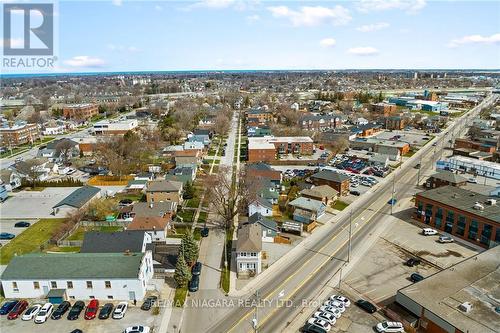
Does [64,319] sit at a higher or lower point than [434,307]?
lower

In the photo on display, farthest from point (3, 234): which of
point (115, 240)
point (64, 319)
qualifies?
point (64, 319)

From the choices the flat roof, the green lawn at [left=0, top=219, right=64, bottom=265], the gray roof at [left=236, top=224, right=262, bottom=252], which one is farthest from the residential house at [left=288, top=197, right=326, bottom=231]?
the green lawn at [left=0, top=219, right=64, bottom=265]

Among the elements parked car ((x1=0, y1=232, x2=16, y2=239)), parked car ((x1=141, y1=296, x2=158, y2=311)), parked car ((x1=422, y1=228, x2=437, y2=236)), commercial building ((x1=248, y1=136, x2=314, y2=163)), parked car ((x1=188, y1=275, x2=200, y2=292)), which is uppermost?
commercial building ((x1=248, y1=136, x2=314, y2=163))

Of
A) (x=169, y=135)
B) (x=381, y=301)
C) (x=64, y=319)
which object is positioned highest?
(x=169, y=135)

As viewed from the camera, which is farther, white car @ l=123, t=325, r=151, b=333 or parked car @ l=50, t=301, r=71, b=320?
parked car @ l=50, t=301, r=71, b=320

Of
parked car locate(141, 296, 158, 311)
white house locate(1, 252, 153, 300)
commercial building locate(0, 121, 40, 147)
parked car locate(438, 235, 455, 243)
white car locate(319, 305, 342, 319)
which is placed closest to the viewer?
white car locate(319, 305, 342, 319)

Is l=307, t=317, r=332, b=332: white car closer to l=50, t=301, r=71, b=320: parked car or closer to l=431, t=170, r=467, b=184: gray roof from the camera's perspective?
l=50, t=301, r=71, b=320: parked car

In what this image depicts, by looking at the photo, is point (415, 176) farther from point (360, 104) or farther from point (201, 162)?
point (360, 104)
